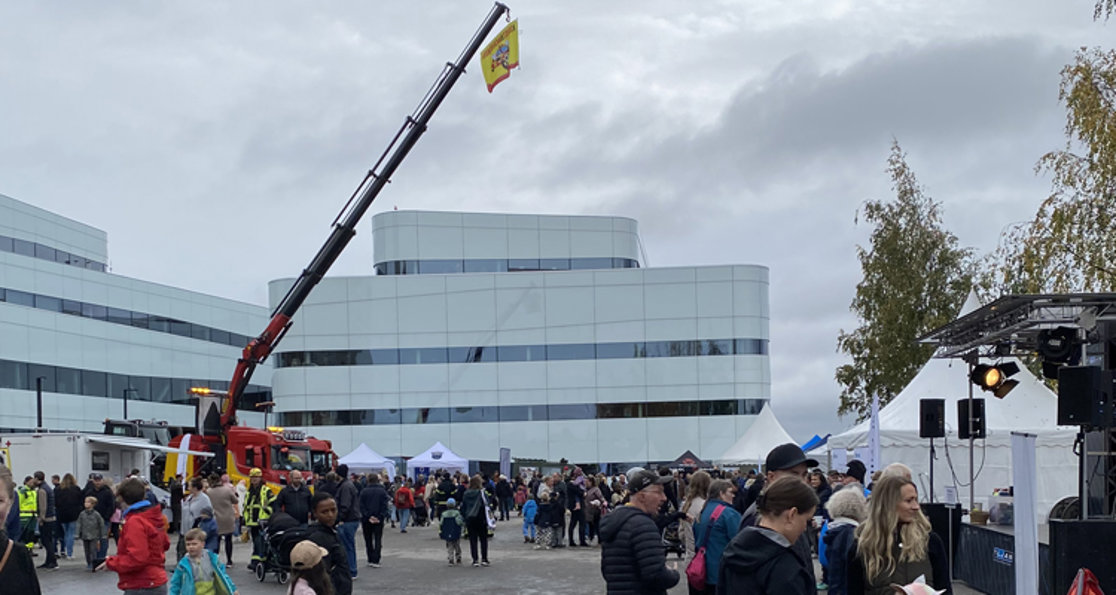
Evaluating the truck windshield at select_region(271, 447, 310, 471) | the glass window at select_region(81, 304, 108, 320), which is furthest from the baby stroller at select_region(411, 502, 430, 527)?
the glass window at select_region(81, 304, 108, 320)

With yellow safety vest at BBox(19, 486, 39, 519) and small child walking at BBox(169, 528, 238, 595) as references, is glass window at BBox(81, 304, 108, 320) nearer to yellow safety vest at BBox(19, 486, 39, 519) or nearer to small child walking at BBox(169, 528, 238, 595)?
yellow safety vest at BBox(19, 486, 39, 519)

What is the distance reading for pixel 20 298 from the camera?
50500 millimetres

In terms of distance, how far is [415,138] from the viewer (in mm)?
32906

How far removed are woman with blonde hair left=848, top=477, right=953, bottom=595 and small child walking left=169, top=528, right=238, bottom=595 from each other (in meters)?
5.15

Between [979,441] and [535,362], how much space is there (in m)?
35.8

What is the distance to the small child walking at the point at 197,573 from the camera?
29.5 feet

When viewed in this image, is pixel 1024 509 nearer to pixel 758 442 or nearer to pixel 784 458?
pixel 784 458

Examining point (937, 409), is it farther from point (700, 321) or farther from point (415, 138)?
point (700, 321)

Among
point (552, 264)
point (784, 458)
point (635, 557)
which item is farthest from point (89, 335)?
point (784, 458)

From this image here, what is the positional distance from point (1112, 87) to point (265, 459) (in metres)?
22.2

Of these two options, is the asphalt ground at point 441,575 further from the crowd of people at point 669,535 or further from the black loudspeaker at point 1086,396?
the black loudspeaker at point 1086,396

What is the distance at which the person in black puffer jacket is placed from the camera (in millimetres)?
4574

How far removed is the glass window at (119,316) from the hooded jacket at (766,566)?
55.5m

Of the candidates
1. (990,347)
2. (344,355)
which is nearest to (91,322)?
(344,355)
